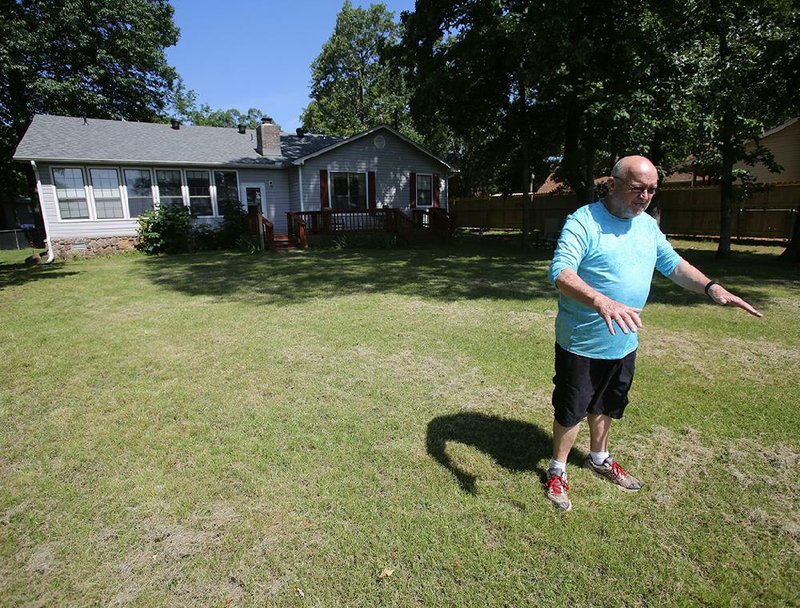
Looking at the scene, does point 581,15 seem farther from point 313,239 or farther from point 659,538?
point 659,538

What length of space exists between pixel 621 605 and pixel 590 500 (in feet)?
2.32

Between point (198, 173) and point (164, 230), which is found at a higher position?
point (198, 173)

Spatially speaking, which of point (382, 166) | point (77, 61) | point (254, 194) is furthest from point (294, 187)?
point (77, 61)

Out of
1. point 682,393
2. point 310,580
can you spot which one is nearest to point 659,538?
→ point 310,580

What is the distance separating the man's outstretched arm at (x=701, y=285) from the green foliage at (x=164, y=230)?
16052mm

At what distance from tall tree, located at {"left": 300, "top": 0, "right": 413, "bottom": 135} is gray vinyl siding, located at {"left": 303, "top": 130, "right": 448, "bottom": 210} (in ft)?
62.4

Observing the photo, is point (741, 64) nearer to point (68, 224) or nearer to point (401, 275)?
point (401, 275)

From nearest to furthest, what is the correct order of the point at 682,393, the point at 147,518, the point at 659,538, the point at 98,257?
the point at 659,538 → the point at 147,518 → the point at 682,393 → the point at 98,257

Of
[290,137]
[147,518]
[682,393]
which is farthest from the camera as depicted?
[290,137]

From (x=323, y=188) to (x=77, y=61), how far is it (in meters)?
15.2

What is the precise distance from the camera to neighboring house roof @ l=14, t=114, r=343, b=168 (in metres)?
14.7

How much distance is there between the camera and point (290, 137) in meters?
21.2

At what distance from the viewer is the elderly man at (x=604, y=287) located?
224 cm

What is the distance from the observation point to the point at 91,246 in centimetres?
1523
